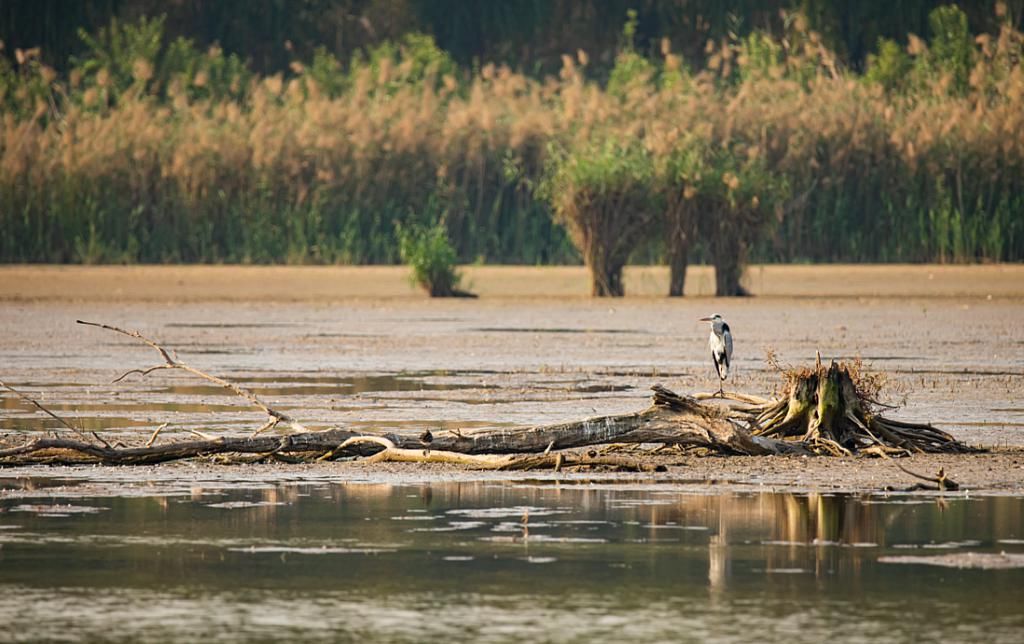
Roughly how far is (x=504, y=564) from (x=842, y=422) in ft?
13.0

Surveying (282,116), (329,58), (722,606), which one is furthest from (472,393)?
(329,58)

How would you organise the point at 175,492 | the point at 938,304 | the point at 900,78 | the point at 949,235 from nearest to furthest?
the point at 175,492, the point at 938,304, the point at 949,235, the point at 900,78

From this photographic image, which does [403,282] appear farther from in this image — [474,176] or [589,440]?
[589,440]

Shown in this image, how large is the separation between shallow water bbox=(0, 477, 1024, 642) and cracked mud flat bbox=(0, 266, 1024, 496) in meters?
0.69

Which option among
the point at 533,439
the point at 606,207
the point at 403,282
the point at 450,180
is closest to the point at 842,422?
the point at 533,439

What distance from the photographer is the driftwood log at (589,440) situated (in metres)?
11.2

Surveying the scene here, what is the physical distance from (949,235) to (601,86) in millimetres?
20167

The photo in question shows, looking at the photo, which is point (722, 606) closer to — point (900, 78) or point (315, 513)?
point (315, 513)

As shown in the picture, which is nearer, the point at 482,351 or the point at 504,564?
the point at 504,564

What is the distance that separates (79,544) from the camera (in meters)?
8.62

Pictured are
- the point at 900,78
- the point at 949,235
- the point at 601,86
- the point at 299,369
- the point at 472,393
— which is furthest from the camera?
the point at 601,86

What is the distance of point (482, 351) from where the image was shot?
20156 millimetres

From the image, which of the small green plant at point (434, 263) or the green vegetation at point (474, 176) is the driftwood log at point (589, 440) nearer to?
the small green plant at point (434, 263)

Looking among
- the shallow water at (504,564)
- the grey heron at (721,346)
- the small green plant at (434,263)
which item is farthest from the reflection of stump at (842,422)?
the small green plant at (434,263)
